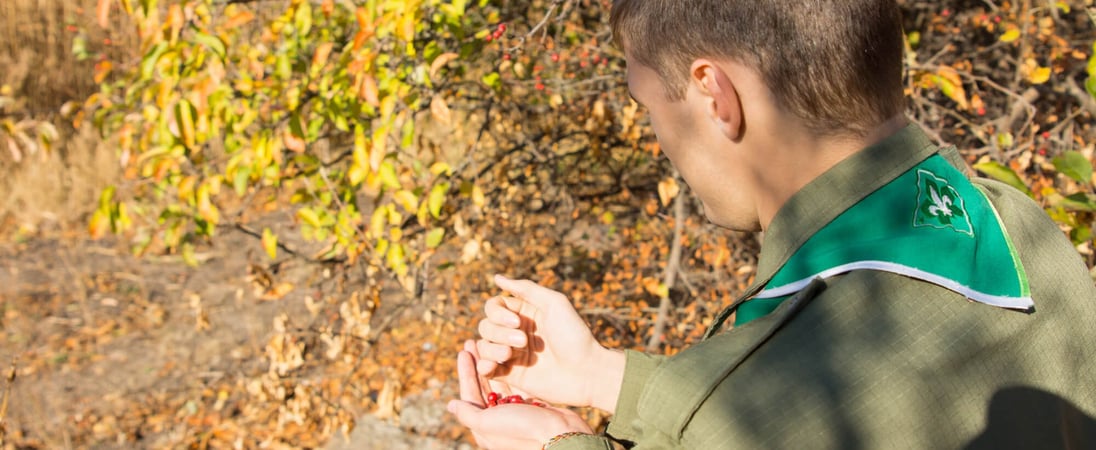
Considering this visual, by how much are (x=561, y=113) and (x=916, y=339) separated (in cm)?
372

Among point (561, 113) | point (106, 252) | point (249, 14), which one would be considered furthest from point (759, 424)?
point (106, 252)

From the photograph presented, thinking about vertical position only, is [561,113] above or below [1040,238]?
below

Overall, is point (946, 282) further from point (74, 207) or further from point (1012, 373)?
point (74, 207)

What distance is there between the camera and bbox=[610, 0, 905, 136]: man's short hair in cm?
109

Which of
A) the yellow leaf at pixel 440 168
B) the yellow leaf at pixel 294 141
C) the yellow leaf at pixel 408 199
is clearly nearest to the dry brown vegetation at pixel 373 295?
the yellow leaf at pixel 440 168

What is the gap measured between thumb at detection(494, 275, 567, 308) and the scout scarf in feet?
1.33

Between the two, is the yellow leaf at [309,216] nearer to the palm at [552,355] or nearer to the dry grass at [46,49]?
the palm at [552,355]

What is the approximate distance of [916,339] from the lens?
91 centimetres

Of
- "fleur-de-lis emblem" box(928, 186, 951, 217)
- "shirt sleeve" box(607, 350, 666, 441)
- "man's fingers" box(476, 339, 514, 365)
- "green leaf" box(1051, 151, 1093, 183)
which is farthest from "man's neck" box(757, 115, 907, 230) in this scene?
"green leaf" box(1051, 151, 1093, 183)

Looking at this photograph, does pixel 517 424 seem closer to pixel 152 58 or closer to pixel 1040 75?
pixel 152 58

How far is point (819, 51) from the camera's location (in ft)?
3.60

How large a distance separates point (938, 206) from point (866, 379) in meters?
0.24

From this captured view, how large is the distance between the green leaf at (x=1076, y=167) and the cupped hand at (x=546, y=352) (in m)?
1.19

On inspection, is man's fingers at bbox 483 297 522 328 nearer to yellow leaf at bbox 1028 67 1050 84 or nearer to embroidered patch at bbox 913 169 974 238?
embroidered patch at bbox 913 169 974 238
